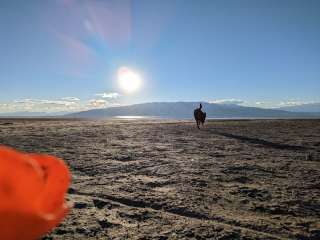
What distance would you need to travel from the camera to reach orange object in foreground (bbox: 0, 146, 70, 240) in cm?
64

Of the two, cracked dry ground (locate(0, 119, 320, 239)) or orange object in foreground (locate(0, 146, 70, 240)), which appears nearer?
orange object in foreground (locate(0, 146, 70, 240))

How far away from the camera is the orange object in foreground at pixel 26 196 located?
644 millimetres

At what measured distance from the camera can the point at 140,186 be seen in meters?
5.42

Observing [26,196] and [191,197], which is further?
[191,197]

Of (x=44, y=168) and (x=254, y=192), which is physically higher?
(x=44, y=168)

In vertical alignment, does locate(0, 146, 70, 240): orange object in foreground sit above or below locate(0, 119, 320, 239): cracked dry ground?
above

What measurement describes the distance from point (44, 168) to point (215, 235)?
3.03 meters

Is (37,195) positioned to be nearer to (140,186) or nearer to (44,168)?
(44,168)

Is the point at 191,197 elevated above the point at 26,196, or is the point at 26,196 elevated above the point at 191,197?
the point at 26,196

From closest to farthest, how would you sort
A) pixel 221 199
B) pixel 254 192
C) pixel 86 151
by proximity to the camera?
pixel 221 199, pixel 254 192, pixel 86 151

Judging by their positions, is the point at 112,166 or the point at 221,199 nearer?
the point at 221,199

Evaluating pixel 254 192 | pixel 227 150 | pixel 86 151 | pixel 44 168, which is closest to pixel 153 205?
pixel 254 192

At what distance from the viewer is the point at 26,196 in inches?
26.2

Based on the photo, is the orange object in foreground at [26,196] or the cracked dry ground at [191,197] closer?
the orange object in foreground at [26,196]
